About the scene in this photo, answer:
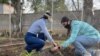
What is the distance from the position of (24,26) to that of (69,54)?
572 inches

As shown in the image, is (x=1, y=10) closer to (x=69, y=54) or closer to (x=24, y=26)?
(x=24, y=26)

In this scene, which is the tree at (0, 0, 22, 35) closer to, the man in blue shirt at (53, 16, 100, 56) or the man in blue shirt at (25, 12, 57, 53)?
the man in blue shirt at (25, 12, 57, 53)

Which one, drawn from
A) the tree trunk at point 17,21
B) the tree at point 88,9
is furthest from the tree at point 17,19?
the tree at point 88,9

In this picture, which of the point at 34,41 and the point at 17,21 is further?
the point at 17,21

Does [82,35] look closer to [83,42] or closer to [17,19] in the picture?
[83,42]

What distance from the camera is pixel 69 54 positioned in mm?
10758

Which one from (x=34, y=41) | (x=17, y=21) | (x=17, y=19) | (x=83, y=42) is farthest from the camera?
(x=17, y=19)

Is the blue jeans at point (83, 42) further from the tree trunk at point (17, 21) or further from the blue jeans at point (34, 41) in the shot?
the tree trunk at point (17, 21)

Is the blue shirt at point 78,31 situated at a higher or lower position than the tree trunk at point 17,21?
higher

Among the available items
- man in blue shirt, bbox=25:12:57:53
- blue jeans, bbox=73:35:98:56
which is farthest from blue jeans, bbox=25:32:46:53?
blue jeans, bbox=73:35:98:56

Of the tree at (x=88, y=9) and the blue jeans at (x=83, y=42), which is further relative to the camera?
the tree at (x=88, y=9)

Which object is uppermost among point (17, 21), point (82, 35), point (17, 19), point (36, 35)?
point (82, 35)

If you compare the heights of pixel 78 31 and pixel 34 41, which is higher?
pixel 78 31

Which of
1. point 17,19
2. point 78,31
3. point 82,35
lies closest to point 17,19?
point 17,19
